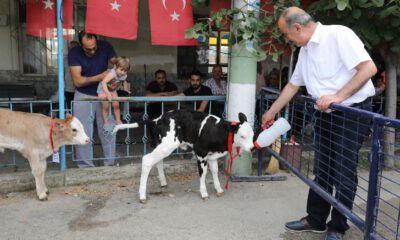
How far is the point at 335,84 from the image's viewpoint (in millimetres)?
3090

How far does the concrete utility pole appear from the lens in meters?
4.74

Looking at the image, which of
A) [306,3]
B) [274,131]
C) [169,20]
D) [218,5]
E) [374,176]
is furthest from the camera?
[306,3]

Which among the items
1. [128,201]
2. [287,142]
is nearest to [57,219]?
[128,201]

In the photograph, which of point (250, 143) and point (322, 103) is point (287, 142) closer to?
point (250, 143)

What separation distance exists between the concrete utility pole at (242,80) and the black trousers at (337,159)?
1430 millimetres

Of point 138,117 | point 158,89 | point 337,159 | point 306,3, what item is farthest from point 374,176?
point 138,117

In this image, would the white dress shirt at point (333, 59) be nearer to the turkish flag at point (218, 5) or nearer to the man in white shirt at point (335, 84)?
the man in white shirt at point (335, 84)

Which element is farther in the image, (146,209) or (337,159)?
(146,209)

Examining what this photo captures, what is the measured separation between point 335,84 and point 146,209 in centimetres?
228

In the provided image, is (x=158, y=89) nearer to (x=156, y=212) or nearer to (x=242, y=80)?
(x=242, y=80)

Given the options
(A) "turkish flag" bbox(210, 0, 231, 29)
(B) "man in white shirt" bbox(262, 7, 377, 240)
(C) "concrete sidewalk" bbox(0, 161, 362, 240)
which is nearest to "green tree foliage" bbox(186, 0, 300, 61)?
(A) "turkish flag" bbox(210, 0, 231, 29)

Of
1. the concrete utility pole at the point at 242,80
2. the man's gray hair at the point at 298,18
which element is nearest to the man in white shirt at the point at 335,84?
the man's gray hair at the point at 298,18

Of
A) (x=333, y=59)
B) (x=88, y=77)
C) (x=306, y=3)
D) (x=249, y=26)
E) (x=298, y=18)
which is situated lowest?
(x=88, y=77)

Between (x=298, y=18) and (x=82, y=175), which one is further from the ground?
(x=298, y=18)
